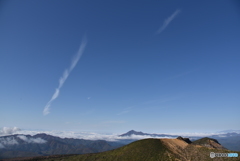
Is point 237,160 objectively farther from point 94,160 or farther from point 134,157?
point 94,160

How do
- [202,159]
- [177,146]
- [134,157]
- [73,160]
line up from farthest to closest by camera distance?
[73,160] → [177,146] → [134,157] → [202,159]

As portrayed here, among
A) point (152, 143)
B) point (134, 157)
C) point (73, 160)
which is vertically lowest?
point (73, 160)

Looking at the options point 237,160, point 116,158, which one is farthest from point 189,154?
point 116,158

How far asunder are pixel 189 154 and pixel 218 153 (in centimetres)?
2068

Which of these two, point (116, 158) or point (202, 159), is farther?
point (116, 158)

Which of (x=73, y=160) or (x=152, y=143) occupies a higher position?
(x=152, y=143)

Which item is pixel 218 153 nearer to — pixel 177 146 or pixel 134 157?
pixel 177 146

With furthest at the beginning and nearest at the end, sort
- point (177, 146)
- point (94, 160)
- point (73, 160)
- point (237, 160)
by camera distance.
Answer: point (73, 160)
point (94, 160)
point (177, 146)
point (237, 160)

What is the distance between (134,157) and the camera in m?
142

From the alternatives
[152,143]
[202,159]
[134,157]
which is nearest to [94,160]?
[134,157]

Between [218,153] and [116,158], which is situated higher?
[218,153]

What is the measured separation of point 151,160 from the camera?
422 feet

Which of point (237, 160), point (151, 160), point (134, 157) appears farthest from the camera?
point (134, 157)

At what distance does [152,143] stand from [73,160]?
98.1 m
